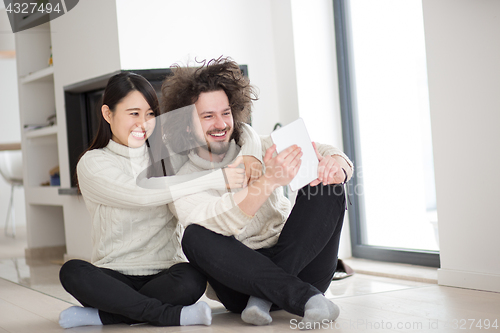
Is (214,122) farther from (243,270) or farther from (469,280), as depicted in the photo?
(469,280)

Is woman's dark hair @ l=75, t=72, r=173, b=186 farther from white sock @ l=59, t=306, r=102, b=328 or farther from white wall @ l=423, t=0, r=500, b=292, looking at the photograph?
white wall @ l=423, t=0, r=500, b=292

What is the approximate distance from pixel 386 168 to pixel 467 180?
0.80 metres

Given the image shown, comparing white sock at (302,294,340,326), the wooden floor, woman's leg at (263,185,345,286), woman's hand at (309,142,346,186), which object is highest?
woman's hand at (309,142,346,186)

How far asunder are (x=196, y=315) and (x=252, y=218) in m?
0.32

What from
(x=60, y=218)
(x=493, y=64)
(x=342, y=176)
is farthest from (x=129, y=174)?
(x=60, y=218)

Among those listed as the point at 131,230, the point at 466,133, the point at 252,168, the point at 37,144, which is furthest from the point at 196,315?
the point at 37,144

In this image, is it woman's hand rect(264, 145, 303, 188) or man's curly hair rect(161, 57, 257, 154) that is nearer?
woman's hand rect(264, 145, 303, 188)

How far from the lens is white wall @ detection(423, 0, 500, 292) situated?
1.74 meters

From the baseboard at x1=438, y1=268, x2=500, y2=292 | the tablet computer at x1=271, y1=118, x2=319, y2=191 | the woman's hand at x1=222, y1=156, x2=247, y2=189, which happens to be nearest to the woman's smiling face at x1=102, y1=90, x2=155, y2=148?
the woman's hand at x1=222, y1=156, x2=247, y2=189

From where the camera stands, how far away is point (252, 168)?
1.55 metres

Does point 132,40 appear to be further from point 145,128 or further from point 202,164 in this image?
point 202,164

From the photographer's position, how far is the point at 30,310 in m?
1.86

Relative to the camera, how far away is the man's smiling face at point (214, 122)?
1623mm

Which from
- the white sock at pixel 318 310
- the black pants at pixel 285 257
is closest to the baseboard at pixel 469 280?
the black pants at pixel 285 257
